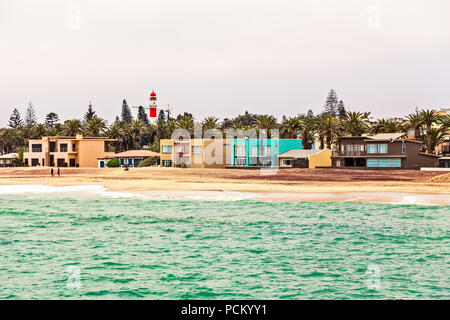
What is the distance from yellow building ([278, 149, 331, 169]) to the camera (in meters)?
74.0

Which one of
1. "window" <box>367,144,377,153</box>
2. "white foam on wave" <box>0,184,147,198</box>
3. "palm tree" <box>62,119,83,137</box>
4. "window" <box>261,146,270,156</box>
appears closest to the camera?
"white foam on wave" <box>0,184,147,198</box>

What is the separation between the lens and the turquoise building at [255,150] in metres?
80.6

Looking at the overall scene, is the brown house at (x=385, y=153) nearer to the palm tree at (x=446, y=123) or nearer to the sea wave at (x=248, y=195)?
the palm tree at (x=446, y=123)

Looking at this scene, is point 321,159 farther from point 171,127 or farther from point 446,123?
point 171,127

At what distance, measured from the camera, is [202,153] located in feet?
275

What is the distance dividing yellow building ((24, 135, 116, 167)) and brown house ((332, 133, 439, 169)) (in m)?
50.3

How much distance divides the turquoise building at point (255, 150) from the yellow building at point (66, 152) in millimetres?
30577

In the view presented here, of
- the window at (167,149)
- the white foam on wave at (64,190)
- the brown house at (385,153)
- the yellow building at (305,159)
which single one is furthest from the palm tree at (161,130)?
the white foam on wave at (64,190)

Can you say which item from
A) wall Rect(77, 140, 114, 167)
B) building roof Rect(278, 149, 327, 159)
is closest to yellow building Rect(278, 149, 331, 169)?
building roof Rect(278, 149, 327, 159)

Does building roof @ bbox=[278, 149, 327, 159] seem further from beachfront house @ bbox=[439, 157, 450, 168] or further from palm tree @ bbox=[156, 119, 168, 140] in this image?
palm tree @ bbox=[156, 119, 168, 140]

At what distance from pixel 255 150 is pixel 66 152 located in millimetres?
38889

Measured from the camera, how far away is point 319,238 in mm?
25828
